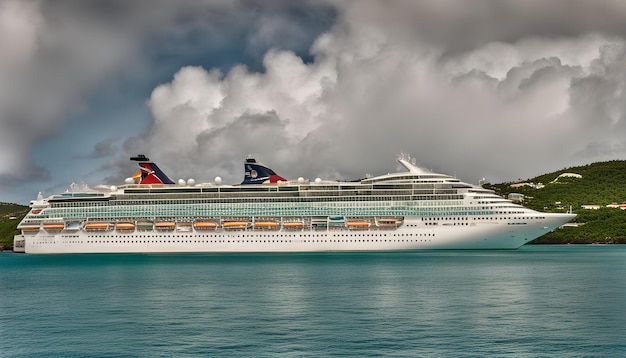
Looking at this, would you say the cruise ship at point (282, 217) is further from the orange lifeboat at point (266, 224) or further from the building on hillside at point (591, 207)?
the building on hillside at point (591, 207)

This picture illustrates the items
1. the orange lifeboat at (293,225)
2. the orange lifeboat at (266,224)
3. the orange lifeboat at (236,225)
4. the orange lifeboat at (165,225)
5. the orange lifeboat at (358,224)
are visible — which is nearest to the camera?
the orange lifeboat at (358,224)

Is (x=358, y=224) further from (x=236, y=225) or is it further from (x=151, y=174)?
(x=151, y=174)

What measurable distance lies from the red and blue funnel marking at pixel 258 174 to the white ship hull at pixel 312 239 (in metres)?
11.0

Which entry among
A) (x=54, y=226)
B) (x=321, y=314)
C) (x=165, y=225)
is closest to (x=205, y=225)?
(x=165, y=225)

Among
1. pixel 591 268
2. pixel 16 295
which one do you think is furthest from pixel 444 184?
pixel 16 295

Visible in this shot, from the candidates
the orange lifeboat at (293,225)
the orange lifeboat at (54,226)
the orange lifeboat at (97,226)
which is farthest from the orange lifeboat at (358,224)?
the orange lifeboat at (54,226)

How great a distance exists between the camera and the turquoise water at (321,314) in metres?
31.8

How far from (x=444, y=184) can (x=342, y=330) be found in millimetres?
69947

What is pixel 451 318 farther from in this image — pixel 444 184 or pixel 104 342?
pixel 444 184

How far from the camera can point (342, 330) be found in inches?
1390

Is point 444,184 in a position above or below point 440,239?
above

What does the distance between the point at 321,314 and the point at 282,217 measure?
6705 centimetres

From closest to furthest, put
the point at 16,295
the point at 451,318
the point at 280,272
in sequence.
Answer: the point at 451,318 < the point at 16,295 < the point at 280,272

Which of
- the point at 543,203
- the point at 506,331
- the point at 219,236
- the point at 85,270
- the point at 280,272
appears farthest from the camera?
the point at 543,203
